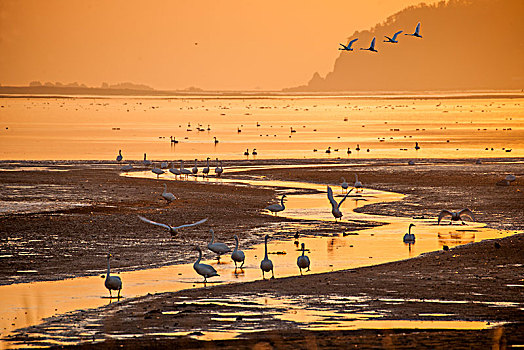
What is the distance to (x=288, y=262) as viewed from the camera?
2158 cm

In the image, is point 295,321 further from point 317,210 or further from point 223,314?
point 317,210

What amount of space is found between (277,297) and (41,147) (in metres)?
53.8

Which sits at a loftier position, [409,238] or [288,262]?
[409,238]

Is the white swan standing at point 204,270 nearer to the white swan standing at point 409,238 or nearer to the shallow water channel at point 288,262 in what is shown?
the shallow water channel at point 288,262

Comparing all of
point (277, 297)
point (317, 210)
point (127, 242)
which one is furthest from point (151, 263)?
point (317, 210)

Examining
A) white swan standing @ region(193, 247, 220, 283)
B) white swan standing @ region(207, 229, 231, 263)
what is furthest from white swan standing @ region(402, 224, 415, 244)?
white swan standing @ region(193, 247, 220, 283)

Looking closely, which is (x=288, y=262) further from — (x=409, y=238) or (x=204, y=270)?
(x=409, y=238)

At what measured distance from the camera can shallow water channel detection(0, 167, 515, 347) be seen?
16.6 metres

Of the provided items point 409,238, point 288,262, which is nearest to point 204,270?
point 288,262

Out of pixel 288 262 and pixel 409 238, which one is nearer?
pixel 288 262

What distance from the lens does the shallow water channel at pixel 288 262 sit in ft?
54.4

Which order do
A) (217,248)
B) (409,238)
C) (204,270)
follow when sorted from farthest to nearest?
(409,238), (217,248), (204,270)

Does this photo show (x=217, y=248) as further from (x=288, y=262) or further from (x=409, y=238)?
(x=409, y=238)

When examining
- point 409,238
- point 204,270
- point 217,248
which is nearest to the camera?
point 204,270
